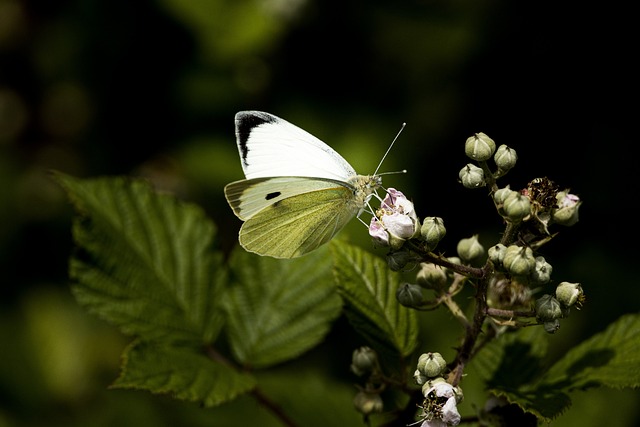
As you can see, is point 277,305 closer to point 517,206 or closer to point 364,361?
point 364,361

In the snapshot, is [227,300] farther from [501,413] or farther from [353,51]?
[353,51]

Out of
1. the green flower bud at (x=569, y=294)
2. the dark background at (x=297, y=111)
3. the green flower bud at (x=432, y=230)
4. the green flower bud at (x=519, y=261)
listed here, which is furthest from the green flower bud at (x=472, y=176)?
the dark background at (x=297, y=111)

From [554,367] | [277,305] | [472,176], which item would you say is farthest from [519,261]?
[277,305]

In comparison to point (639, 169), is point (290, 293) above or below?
below

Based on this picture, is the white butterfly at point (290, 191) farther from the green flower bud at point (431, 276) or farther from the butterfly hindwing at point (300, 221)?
the green flower bud at point (431, 276)

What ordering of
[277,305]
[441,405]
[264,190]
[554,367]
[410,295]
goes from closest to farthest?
[441,405] < [410,295] < [554,367] < [264,190] < [277,305]

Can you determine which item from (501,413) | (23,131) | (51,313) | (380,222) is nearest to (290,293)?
(380,222)
